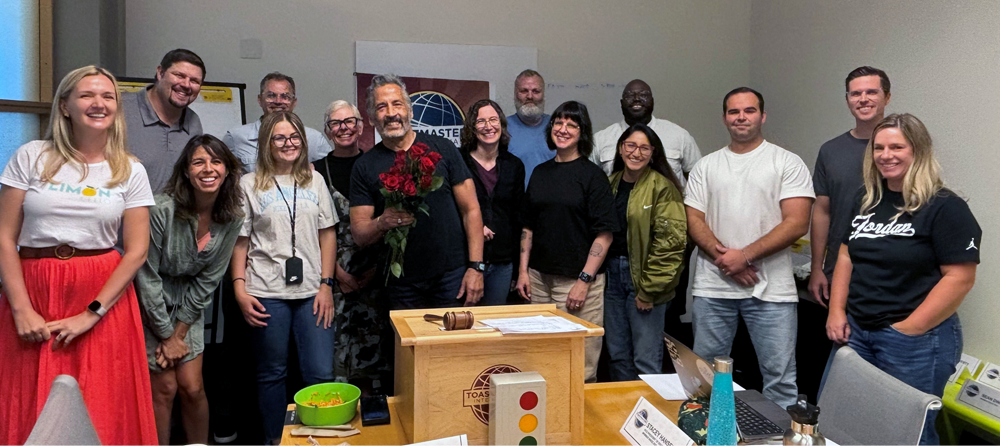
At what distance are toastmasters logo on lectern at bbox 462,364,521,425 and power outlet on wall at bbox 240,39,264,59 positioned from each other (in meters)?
3.87

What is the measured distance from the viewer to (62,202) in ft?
7.00

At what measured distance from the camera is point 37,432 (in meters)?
1.21

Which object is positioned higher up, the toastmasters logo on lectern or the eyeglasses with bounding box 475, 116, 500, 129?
the eyeglasses with bounding box 475, 116, 500, 129

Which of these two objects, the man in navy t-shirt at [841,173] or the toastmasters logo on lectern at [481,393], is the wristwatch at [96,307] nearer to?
the toastmasters logo on lectern at [481,393]

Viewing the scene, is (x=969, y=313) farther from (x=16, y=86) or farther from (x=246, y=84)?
(x=16, y=86)

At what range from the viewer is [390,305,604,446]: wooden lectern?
1.44 meters

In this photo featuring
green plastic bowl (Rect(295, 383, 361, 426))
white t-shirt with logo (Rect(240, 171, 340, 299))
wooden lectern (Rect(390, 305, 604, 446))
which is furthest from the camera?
white t-shirt with logo (Rect(240, 171, 340, 299))

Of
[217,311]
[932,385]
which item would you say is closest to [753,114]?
[932,385]

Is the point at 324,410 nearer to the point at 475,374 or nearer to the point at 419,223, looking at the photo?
the point at 475,374

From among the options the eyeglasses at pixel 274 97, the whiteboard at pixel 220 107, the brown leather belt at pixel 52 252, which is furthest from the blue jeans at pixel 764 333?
the whiteboard at pixel 220 107

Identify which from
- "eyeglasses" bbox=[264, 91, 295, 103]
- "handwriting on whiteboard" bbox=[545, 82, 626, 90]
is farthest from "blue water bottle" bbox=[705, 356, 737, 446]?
"handwriting on whiteboard" bbox=[545, 82, 626, 90]

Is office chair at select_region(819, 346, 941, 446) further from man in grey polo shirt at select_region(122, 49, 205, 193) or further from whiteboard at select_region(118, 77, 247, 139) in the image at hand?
whiteboard at select_region(118, 77, 247, 139)

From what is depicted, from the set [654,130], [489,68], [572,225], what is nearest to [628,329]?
[572,225]

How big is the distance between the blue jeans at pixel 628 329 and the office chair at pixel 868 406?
1189 millimetres
